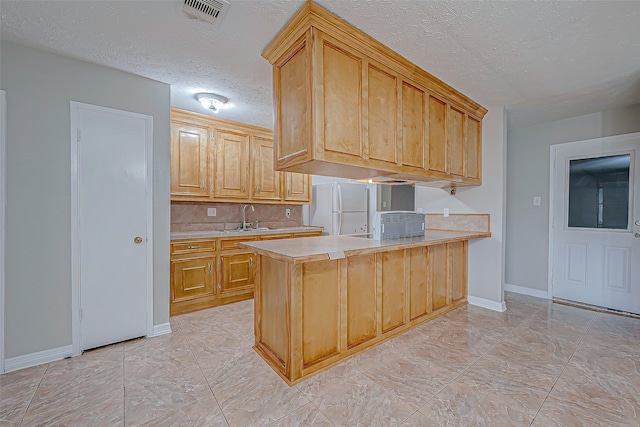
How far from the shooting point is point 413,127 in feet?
8.27

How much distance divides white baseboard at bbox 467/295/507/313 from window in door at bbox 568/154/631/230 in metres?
1.44

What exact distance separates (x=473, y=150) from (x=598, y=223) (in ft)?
5.69

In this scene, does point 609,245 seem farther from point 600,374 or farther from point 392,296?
point 392,296

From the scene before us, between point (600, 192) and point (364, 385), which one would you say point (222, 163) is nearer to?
point (364, 385)

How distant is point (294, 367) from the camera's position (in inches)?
74.5

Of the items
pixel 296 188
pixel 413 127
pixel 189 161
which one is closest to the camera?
pixel 413 127

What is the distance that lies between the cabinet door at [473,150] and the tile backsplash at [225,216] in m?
2.76

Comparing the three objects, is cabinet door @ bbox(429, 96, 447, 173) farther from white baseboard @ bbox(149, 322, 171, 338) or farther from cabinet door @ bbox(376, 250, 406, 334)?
white baseboard @ bbox(149, 322, 171, 338)

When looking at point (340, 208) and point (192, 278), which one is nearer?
point (192, 278)

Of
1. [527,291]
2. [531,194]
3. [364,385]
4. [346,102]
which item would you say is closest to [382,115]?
[346,102]

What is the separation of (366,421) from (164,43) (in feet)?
9.16

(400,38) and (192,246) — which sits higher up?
(400,38)

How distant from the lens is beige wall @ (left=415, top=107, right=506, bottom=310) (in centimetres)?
327

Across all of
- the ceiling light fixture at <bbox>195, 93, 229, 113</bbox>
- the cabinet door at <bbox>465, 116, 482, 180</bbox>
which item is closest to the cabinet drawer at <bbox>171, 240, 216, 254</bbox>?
the ceiling light fixture at <bbox>195, 93, 229, 113</bbox>
